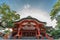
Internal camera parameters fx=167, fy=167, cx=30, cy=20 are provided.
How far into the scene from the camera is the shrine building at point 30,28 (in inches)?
590

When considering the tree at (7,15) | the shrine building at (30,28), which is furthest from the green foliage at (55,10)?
the tree at (7,15)

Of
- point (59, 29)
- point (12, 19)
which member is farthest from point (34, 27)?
point (12, 19)

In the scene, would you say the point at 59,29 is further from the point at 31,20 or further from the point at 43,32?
the point at 31,20

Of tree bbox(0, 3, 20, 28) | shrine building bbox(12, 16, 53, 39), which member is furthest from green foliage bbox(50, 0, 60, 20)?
tree bbox(0, 3, 20, 28)

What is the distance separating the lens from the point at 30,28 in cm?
1513

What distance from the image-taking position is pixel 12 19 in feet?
65.8

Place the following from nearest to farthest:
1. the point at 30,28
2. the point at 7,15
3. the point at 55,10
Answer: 1. the point at 30,28
2. the point at 55,10
3. the point at 7,15

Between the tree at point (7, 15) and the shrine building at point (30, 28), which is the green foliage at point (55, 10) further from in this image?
the tree at point (7, 15)

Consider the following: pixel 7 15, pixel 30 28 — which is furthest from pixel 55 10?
pixel 7 15

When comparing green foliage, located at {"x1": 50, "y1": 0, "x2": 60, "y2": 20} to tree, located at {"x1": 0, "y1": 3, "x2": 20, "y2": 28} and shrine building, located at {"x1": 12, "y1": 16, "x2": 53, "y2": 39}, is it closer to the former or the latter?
shrine building, located at {"x1": 12, "y1": 16, "x2": 53, "y2": 39}

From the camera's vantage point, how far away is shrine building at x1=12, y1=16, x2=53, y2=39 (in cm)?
1498

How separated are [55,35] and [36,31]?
6.36 ft

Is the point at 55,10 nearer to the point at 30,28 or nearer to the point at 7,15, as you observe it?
the point at 30,28

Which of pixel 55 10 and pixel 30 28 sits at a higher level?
pixel 55 10
